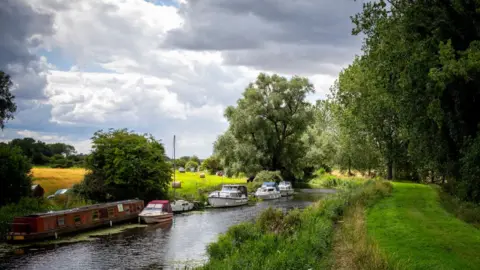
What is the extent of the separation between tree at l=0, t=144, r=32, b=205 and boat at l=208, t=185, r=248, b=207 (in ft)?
69.8

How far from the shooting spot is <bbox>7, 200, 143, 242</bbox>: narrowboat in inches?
1201

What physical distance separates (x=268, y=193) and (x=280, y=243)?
45401mm

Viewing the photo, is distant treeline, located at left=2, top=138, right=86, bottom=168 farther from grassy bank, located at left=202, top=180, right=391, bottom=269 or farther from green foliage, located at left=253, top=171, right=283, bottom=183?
grassy bank, located at left=202, top=180, right=391, bottom=269

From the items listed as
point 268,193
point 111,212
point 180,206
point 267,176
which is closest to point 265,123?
point 267,176

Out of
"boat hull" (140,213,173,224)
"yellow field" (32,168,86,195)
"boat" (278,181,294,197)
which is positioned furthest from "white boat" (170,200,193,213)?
"boat" (278,181,294,197)

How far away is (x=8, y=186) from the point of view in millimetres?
37094

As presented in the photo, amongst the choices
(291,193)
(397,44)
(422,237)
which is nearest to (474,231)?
(422,237)

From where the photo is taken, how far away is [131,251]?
2823 cm

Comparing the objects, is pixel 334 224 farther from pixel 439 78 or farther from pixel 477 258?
pixel 477 258

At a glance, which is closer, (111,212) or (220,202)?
(111,212)

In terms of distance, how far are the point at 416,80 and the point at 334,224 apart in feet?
34.4

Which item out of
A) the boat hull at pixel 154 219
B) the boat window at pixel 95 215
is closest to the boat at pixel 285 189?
the boat hull at pixel 154 219

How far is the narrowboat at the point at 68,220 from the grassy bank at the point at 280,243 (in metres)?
15.6

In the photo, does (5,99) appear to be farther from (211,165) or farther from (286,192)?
(211,165)
